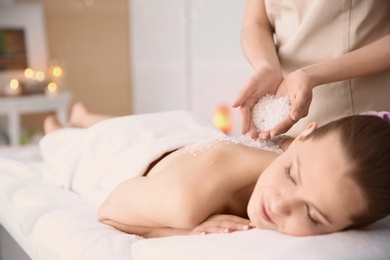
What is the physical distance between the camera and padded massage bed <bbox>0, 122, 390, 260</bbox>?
911 mm

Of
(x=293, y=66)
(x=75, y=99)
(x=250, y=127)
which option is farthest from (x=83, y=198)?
(x=75, y=99)

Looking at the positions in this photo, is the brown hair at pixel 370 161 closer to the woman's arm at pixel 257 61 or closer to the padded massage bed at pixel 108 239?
the padded massage bed at pixel 108 239

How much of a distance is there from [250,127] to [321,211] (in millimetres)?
361

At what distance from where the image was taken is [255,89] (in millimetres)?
1293

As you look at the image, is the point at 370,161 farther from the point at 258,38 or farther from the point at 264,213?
the point at 258,38

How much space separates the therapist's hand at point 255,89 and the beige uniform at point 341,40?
198 millimetres

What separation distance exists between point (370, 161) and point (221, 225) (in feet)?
1.03

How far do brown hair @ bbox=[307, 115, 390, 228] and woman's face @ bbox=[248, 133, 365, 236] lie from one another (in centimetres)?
1

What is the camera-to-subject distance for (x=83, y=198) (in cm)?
156

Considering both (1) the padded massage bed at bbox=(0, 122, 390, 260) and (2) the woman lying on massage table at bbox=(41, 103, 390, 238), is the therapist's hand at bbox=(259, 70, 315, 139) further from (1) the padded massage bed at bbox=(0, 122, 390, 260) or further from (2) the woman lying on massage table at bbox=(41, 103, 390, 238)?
(1) the padded massage bed at bbox=(0, 122, 390, 260)

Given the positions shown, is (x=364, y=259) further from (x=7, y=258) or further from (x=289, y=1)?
(x=7, y=258)

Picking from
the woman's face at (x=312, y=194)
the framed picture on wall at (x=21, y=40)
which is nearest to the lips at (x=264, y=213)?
the woman's face at (x=312, y=194)

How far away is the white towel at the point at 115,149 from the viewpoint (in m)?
1.49

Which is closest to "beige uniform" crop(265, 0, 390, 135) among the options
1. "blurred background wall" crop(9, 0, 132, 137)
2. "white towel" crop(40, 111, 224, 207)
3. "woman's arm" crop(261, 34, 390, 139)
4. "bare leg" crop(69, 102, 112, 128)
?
"woman's arm" crop(261, 34, 390, 139)
